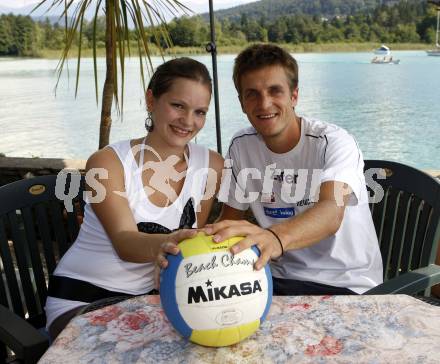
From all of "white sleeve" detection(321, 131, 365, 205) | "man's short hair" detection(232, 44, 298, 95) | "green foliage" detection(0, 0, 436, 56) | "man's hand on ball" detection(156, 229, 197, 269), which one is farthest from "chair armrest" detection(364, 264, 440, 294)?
"green foliage" detection(0, 0, 436, 56)

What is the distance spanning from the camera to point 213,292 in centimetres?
92

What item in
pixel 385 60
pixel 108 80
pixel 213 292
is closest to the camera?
pixel 213 292

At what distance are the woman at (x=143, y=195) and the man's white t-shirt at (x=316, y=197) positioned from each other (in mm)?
233

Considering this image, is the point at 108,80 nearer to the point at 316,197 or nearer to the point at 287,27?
the point at 316,197

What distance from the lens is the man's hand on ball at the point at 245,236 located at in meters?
0.98

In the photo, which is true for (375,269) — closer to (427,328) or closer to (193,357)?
(427,328)

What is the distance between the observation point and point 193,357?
3.22 ft

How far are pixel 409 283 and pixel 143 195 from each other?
2.81ft

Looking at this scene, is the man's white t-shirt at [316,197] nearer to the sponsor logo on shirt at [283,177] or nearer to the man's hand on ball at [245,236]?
the sponsor logo on shirt at [283,177]

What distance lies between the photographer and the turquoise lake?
939 cm

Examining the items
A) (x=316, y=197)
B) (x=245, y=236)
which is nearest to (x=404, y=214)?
(x=316, y=197)

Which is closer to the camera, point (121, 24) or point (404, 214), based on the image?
Answer: point (404, 214)

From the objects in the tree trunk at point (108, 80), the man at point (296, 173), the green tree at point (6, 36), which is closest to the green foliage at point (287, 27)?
the green tree at point (6, 36)

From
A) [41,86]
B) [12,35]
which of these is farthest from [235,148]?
Result: [41,86]
